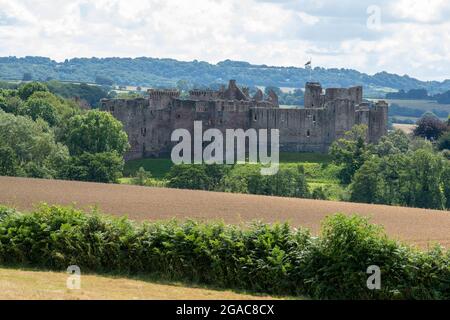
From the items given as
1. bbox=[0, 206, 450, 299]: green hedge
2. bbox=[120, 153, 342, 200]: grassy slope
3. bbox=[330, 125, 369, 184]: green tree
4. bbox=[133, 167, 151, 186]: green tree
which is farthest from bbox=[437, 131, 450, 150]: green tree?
bbox=[0, 206, 450, 299]: green hedge

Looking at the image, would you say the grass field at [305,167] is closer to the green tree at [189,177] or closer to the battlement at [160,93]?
the green tree at [189,177]

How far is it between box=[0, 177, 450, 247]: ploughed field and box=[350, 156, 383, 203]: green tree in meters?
26.7

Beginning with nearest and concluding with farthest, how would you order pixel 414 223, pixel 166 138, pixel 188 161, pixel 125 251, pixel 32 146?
pixel 125 251 → pixel 414 223 → pixel 32 146 → pixel 188 161 → pixel 166 138

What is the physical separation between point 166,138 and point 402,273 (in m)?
71.8

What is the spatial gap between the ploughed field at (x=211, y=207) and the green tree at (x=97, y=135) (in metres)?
33.2

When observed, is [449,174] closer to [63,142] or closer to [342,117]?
[342,117]

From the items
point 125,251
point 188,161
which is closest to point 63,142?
point 188,161

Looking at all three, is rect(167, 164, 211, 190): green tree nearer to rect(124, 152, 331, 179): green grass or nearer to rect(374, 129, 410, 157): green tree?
rect(124, 152, 331, 179): green grass

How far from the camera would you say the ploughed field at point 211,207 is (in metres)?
41.2

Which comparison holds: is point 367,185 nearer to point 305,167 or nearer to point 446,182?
point 446,182

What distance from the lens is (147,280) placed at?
1202 inches

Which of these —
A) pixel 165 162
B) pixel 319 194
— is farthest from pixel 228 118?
pixel 319 194

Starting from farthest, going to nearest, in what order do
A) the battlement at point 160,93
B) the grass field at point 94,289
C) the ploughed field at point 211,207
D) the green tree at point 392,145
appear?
the battlement at point 160,93, the green tree at point 392,145, the ploughed field at point 211,207, the grass field at point 94,289

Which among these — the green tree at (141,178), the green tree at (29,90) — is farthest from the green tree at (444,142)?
the green tree at (29,90)
